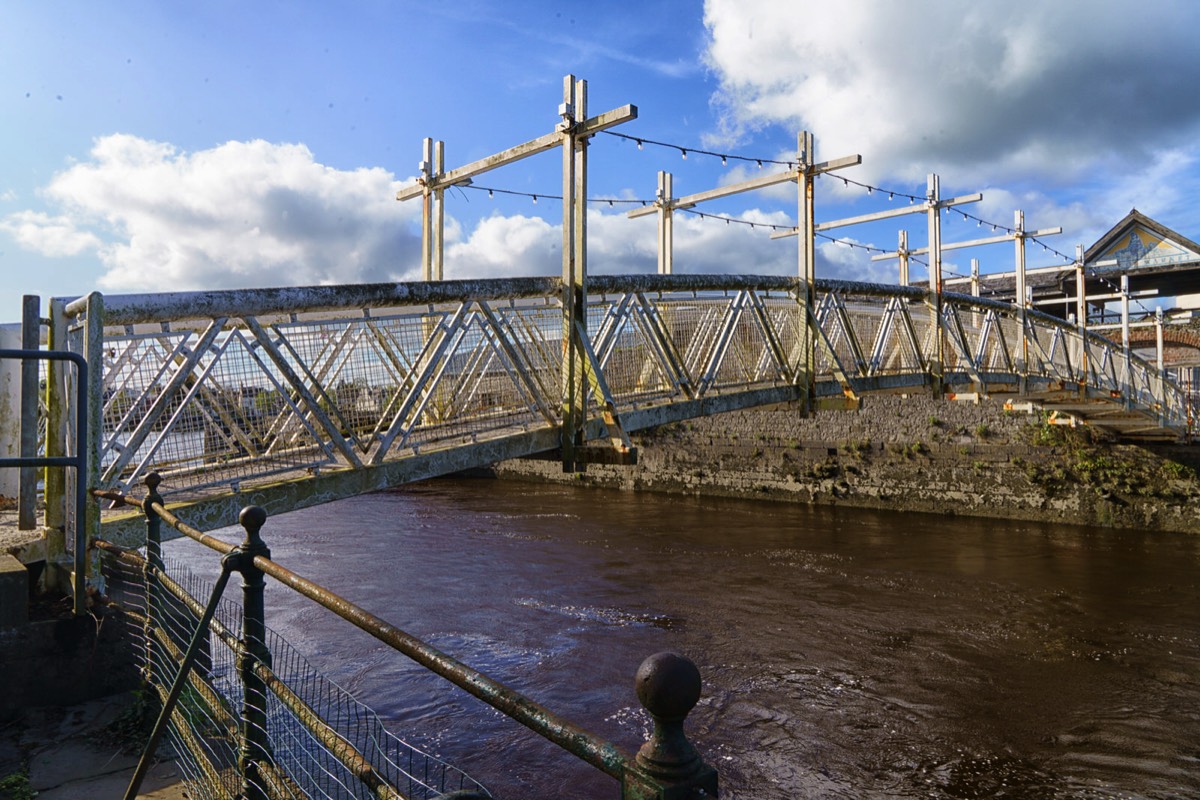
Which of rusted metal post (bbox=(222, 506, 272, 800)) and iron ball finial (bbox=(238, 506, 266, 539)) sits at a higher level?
iron ball finial (bbox=(238, 506, 266, 539))

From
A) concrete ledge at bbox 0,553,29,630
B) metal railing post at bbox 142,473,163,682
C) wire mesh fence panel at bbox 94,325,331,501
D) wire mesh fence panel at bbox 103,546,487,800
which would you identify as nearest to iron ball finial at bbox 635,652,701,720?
wire mesh fence panel at bbox 103,546,487,800

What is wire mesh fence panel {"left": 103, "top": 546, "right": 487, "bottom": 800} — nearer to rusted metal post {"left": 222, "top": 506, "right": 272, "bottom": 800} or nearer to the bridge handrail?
rusted metal post {"left": 222, "top": 506, "right": 272, "bottom": 800}

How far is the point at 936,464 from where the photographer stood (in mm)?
18031

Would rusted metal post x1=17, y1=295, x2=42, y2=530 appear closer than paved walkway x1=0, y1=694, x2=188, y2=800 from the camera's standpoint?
No

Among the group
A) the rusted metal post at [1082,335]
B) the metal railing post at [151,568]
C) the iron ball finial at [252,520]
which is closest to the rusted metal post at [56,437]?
the metal railing post at [151,568]

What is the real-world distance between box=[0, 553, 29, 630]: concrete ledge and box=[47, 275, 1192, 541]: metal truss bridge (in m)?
0.43

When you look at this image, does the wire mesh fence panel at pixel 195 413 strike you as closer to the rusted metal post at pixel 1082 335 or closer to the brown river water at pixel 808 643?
the brown river water at pixel 808 643

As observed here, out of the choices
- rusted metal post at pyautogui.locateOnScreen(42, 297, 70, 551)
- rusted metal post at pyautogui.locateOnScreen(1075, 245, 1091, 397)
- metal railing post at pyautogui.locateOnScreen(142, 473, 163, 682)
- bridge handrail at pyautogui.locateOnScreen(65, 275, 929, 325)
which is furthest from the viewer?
rusted metal post at pyautogui.locateOnScreen(1075, 245, 1091, 397)

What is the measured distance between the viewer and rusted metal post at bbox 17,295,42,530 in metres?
4.36

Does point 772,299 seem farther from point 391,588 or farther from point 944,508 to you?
point 944,508

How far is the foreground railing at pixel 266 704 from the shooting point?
1.15 meters

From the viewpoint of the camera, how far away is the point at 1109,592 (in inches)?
472

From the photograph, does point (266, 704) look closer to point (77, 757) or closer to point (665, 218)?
point (77, 757)

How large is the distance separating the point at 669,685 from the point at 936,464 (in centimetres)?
1874
